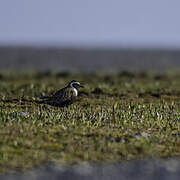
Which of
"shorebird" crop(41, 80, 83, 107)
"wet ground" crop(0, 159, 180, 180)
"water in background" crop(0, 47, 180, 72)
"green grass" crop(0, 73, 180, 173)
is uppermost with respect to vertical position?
"shorebird" crop(41, 80, 83, 107)

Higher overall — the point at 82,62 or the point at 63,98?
the point at 63,98

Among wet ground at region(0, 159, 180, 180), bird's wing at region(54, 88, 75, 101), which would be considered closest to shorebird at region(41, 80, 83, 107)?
bird's wing at region(54, 88, 75, 101)

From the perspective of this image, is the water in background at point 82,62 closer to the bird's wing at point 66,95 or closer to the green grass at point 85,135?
the bird's wing at point 66,95

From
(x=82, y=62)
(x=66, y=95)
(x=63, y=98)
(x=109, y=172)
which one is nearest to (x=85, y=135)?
(x=109, y=172)

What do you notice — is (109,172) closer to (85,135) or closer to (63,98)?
(85,135)

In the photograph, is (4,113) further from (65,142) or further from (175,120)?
(175,120)

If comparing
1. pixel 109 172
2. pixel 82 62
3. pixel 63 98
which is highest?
pixel 63 98

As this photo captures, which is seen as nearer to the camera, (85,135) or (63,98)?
(85,135)

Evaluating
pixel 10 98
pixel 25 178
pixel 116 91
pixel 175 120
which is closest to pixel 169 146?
pixel 175 120

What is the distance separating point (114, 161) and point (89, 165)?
1.69 ft

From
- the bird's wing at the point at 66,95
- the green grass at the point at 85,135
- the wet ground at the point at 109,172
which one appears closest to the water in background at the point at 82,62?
the bird's wing at the point at 66,95

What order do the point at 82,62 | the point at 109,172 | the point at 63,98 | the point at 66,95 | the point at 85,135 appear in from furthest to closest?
the point at 82,62
the point at 66,95
the point at 63,98
the point at 85,135
the point at 109,172

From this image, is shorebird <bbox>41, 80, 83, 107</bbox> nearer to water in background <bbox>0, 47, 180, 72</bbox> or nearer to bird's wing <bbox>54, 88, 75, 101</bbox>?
bird's wing <bbox>54, 88, 75, 101</bbox>

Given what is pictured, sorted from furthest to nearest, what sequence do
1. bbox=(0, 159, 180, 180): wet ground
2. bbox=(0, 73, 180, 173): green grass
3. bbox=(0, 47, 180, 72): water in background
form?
bbox=(0, 47, 180, 72): water in background < bbox=(0, 73, 180, 173): green grass < bbox=(0, 159, 180, 180): wet ground
